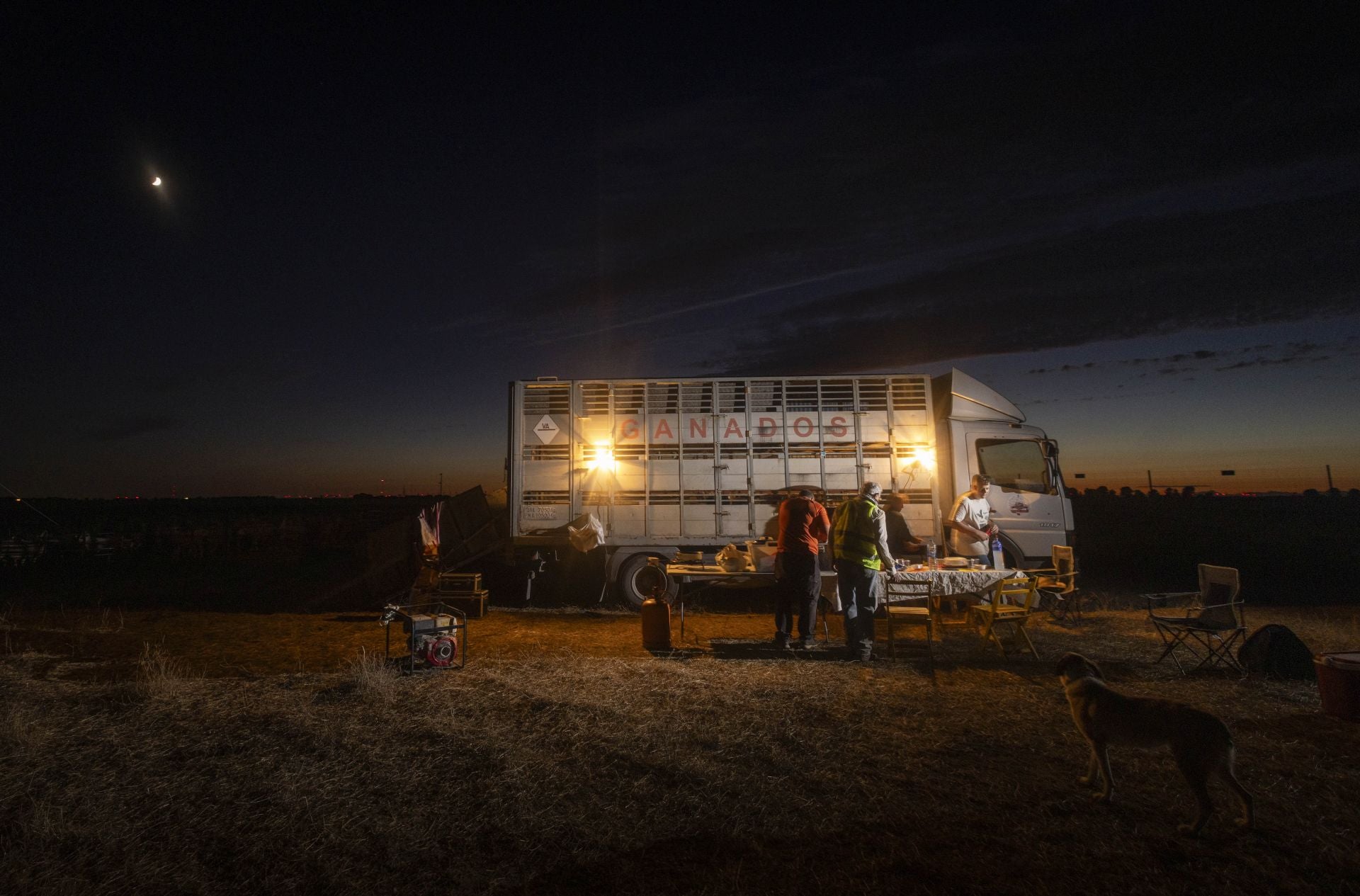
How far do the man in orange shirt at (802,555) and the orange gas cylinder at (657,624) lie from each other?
134 centimetres

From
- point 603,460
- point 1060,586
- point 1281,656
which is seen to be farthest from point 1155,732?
point 603,460

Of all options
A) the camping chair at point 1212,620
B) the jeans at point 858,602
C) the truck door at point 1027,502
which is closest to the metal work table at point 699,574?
the jeans at point 858,602

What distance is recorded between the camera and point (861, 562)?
693 centimetres

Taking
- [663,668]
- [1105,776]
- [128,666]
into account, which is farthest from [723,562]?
[128,666]

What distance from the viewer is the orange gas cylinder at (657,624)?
752 cm

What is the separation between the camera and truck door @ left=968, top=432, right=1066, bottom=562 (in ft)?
33.2

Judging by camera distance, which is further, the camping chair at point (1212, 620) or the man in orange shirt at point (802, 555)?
the man in orange shirt at point (802, 555)

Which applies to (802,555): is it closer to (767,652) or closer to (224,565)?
(767,652)

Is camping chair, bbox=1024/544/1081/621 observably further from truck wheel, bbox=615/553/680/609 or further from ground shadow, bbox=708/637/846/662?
truck wheel, bbox=615/553/680/609

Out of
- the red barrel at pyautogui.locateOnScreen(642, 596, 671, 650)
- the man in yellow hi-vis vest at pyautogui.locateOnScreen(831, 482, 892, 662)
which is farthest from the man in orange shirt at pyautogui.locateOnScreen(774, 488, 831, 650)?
the red barrel at pyautogui.locateOnScreen(642, 596, 671, 650)

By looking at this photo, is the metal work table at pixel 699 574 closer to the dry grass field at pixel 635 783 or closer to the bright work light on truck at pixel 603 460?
the dry grass field at pixel 635 783

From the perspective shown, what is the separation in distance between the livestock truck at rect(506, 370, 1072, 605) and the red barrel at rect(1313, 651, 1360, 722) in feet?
16.2

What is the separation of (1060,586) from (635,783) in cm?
702

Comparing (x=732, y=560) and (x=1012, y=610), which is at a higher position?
(x=732, y=560)
